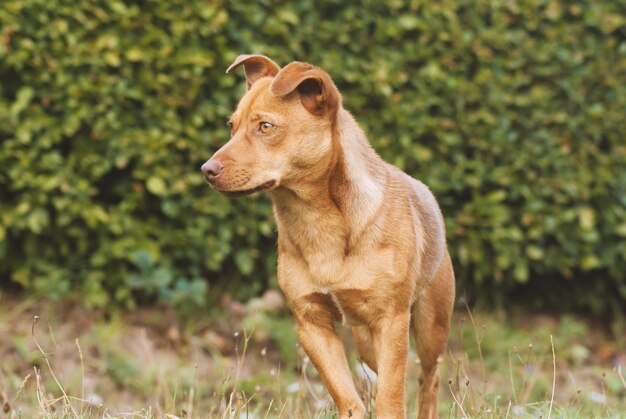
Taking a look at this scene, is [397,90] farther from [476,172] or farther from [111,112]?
[111,112]

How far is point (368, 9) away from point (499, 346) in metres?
2.78

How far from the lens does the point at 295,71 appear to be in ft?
13.9

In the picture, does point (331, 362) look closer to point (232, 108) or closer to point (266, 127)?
point (266, 127)

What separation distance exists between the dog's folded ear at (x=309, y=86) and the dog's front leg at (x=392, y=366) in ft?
3.09

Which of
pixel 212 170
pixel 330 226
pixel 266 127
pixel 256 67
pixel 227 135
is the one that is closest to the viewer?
pixel 212 170

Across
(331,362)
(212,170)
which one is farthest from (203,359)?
(212,170)

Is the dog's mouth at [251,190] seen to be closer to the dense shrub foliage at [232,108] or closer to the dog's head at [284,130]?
the dog's head at [284,130]

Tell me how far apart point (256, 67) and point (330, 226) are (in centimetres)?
87

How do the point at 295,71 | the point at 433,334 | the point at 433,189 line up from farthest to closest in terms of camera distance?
the point at 433,189, the point at 433,334, the point at 295,71

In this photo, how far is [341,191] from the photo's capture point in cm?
439

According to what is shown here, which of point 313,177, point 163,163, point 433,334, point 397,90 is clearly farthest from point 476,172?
point 313,177

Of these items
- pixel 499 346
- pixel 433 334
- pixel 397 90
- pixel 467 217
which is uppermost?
pixel 397 90

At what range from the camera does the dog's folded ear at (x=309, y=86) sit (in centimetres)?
418

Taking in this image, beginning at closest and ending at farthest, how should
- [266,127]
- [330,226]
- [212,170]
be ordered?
[212,170] → [266,127] → [330,226]
